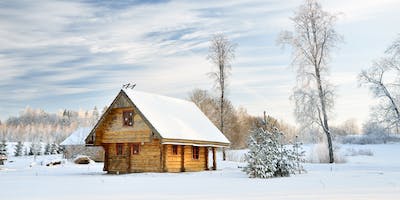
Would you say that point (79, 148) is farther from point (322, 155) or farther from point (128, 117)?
point (322, 155)

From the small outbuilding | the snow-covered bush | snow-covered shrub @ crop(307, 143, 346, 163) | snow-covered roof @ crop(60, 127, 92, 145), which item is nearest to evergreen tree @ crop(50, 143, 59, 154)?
the small outbuilding

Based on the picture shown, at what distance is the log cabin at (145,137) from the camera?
88.6 feet

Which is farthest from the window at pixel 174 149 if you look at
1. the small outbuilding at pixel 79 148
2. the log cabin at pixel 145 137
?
the small outbuilding at pixel 79 148

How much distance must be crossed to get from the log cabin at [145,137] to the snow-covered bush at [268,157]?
649 cm

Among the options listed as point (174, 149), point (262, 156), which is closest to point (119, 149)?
point (174, 149)

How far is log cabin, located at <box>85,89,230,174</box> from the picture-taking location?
2702 cm

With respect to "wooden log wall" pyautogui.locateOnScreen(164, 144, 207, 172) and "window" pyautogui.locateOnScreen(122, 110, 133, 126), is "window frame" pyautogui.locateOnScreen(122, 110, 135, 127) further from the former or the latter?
"wooden log wall" pyautogui.locateOnScreen(164, 144, 207, 172)

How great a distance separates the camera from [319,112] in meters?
32.8

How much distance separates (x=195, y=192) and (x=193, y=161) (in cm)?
1649

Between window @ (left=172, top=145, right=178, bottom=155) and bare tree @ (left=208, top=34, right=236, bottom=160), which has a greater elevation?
bare tree @ (left=208, top=34, right=236, bottom=160)

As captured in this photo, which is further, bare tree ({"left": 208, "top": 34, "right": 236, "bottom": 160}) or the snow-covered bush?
bare tree ({"left": 208, "top": 34, "right": 236, "bottom": 160})

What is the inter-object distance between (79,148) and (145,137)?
30445 mm

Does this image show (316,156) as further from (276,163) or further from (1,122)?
(1,122)

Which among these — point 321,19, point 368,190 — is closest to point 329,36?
point 321,19
